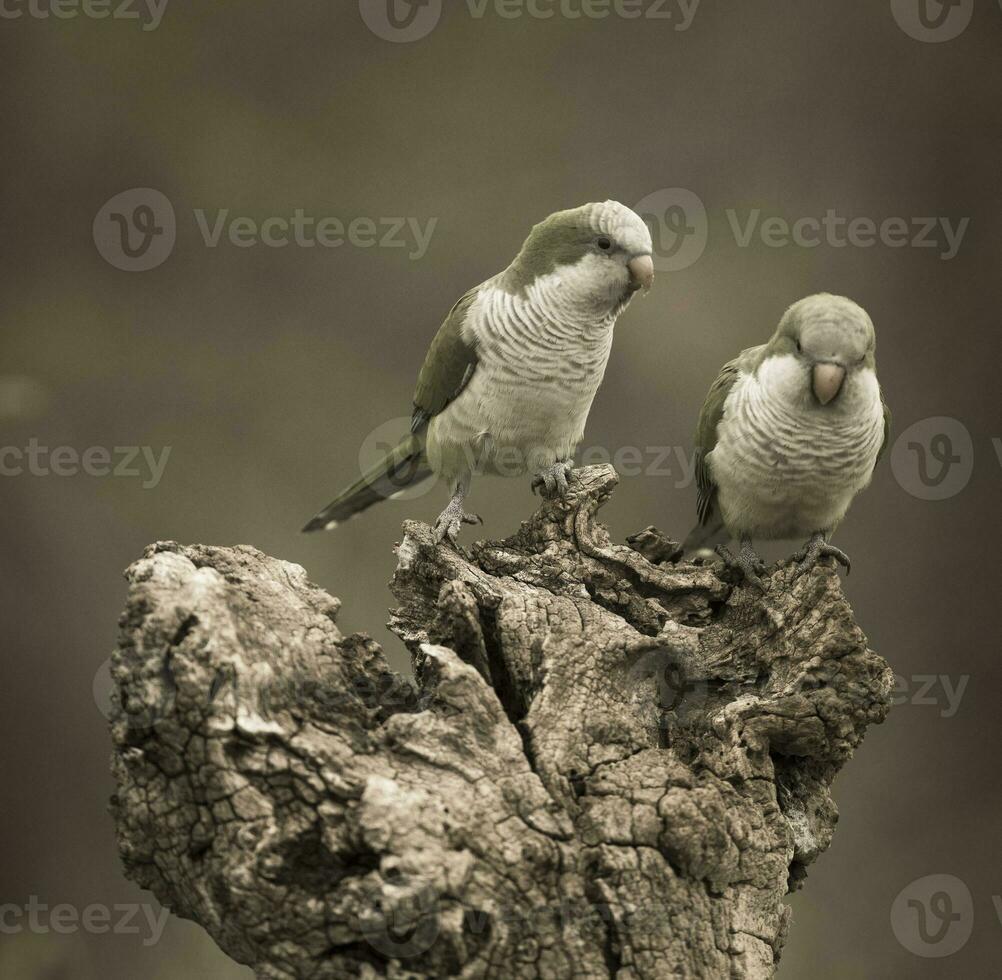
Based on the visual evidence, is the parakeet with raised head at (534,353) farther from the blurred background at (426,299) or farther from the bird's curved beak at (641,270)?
the blurred background at (426,299)

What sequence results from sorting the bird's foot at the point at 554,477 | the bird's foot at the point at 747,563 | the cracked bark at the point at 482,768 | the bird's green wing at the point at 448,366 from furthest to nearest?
the bird's green wing at the point at 448,366 → the bird's foot at the point at 554,477 → the bird's foot at the point at 747,563 → the cracked bark at the point at 482,768

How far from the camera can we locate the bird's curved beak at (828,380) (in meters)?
2.95

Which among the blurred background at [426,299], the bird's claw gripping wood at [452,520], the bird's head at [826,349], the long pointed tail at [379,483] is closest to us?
the bird's head at [826,349]

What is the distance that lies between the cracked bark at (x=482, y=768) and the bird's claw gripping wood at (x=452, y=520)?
26 cm

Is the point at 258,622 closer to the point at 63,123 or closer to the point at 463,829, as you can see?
the point at 463,829

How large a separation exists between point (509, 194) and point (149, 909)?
3.47m

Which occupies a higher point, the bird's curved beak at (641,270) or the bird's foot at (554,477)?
the bird's curved beak at (641,270)

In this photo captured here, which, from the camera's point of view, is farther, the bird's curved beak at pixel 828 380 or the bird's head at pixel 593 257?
Answer: the bird's head at pixel 593 257

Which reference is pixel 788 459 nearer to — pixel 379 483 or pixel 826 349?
pixel 826 349

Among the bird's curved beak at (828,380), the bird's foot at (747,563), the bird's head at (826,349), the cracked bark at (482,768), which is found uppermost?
the bird's head at (826,349)

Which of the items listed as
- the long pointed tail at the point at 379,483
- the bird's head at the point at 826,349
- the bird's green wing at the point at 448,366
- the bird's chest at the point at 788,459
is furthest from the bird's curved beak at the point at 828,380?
the long pointed tail at the point at 379,483

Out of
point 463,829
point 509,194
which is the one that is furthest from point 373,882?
point 509,194

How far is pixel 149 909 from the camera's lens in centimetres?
484

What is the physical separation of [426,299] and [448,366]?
1.75 m
